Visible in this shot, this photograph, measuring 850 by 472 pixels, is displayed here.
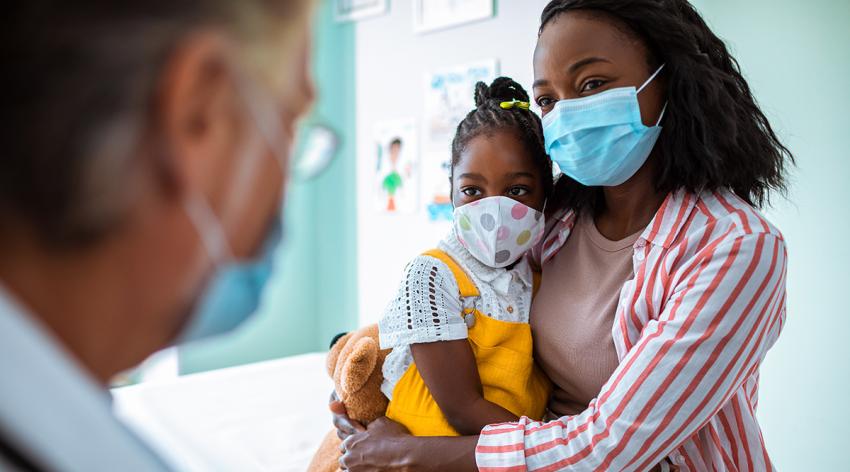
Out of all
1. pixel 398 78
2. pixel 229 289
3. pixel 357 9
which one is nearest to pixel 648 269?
pixel 229 289

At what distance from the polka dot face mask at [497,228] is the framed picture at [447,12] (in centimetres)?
217

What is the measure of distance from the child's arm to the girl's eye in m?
0.52

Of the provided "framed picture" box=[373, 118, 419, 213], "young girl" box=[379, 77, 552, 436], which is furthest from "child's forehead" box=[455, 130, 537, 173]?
"framed picture" box=[373, 118, 419, 213]

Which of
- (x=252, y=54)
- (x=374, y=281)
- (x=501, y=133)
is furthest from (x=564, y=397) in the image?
(x=374, y=281)

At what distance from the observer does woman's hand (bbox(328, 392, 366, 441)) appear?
4.24 feet

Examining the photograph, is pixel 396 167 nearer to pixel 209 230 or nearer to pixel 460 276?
pixel 460 276

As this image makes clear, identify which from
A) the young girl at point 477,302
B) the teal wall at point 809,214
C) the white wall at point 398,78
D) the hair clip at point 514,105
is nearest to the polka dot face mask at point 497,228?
the young girl at point 477,302

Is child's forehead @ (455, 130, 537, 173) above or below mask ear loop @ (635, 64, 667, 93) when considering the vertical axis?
below

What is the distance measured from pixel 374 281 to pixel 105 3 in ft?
11.6

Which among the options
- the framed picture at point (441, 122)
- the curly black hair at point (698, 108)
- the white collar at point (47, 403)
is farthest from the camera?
the framed picture at point (441, 122)

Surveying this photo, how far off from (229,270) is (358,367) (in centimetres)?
91

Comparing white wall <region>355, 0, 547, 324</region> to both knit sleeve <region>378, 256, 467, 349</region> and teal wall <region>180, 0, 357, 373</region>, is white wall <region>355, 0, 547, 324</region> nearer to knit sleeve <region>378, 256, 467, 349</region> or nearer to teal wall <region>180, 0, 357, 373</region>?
teal wall <region>180, 0, 357, 373</region>

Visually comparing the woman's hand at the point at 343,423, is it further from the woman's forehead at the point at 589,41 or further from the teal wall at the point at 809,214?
→ the teal wall at the point at 809,214

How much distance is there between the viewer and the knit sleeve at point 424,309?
118 cm
